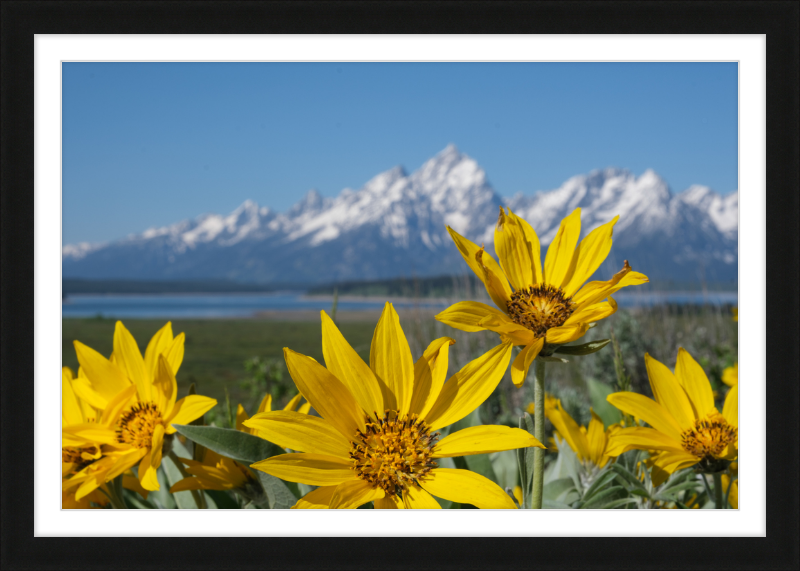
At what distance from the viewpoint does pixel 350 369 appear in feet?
2.77

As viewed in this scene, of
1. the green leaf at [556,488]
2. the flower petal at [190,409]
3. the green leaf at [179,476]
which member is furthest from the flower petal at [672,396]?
the green leaf at [179,476]

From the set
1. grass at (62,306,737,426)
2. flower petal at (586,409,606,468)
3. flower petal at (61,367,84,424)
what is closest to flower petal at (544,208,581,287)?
flower petal at (586,409,606,468)

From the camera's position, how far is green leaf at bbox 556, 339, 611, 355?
734 millimetres

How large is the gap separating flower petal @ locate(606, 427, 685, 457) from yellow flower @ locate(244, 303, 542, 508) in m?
0.32

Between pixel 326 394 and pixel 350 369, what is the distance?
0.05m

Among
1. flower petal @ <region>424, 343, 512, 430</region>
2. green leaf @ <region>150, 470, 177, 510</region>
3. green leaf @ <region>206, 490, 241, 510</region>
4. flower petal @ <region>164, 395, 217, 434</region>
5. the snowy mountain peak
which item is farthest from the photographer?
the snowy mountain peak

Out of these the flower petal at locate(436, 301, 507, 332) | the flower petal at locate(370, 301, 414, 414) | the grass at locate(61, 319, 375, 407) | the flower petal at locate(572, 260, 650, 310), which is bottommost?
the grass at locate(61, 319, 375, 407)

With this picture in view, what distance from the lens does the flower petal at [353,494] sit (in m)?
0.77

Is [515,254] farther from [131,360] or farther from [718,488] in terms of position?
[131,360]

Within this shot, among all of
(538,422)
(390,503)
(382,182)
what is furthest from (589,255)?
(382,182)

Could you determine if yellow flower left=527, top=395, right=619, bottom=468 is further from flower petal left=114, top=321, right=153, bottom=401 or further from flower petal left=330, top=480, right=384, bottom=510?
flower petal left=114, top=321, right=153, bottom=401
